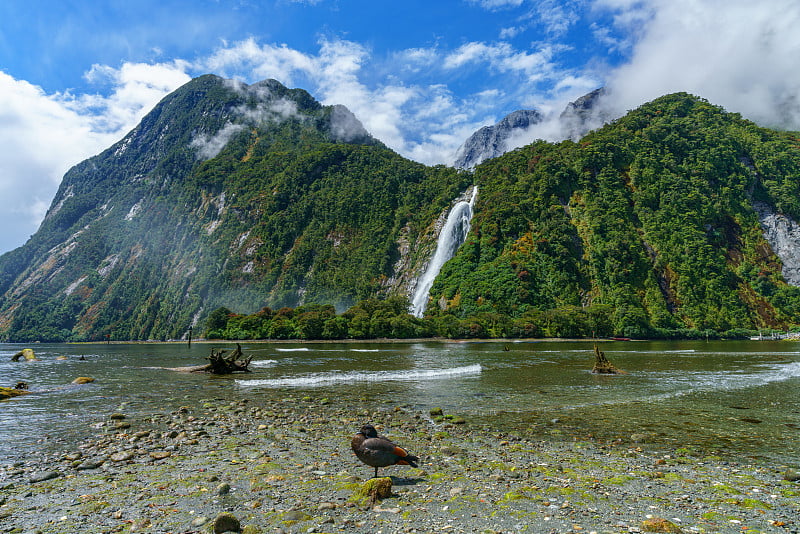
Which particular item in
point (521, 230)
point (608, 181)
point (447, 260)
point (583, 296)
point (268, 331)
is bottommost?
point (268, 331)

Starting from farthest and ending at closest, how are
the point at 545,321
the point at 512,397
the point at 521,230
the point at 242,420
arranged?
the point at 521,230
the point at 545,321
the point at 512,397
the point at 242,420

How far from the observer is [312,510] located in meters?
7.11

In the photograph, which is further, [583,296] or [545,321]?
[583,296]

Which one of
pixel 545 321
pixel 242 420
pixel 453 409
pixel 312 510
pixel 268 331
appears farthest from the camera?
pixel 268 331

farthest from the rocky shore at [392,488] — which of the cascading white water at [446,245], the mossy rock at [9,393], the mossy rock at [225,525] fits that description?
the cascading white water at [446,245]

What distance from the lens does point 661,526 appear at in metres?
6.23

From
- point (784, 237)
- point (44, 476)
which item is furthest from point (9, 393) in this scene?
point (784, 237)

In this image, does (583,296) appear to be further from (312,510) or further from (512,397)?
(312,510)

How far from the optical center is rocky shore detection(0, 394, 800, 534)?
661cm

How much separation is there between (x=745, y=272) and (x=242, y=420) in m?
159

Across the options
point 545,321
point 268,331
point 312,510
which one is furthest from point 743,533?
point 268,331

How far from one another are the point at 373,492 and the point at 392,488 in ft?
2.24

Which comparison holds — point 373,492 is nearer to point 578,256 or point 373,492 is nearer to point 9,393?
point 9,393

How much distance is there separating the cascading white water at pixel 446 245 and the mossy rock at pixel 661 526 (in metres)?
135
